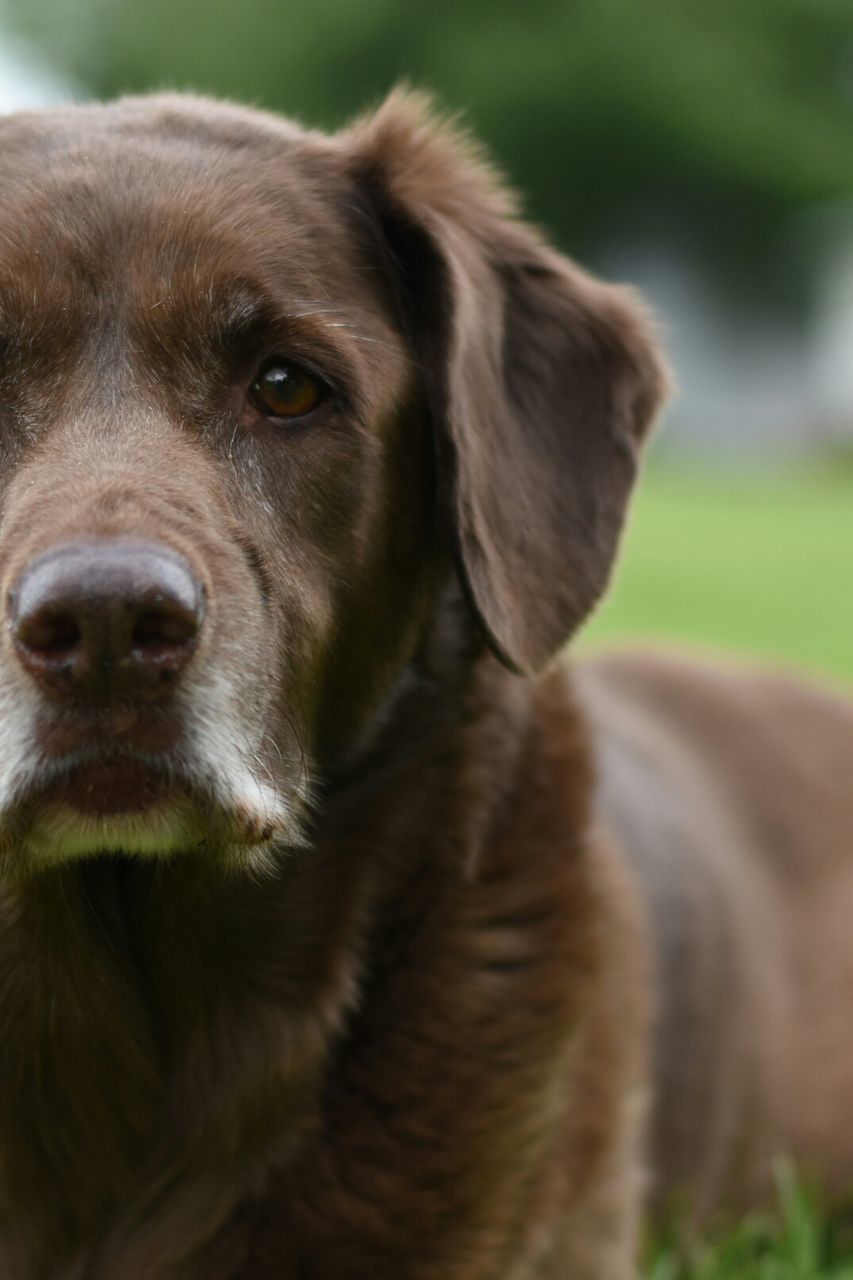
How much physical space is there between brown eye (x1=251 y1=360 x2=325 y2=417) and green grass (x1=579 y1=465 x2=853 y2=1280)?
2.45 feet

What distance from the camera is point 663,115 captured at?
48.6m

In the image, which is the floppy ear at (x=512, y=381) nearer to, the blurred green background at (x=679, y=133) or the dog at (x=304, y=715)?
the dog at (x=304, y=715)

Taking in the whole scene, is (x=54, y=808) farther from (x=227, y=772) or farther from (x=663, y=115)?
(x=663, y=115)

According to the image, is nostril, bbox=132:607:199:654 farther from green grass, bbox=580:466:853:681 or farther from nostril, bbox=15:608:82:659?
green grass, bbox=580:466:853:681

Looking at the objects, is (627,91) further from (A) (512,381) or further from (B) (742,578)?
(A) (512,381)

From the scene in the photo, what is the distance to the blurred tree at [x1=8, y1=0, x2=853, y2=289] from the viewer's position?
48562 mm

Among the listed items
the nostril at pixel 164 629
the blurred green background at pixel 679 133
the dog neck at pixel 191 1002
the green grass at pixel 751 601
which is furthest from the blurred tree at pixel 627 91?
the nostril at pixel 164 629

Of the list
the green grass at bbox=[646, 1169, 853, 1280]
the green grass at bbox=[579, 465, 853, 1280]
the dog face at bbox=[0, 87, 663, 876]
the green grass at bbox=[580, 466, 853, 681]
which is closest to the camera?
the dog face at bbox=[0, 87, 663, 876]

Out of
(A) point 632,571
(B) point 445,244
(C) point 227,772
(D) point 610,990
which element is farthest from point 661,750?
(A) point 632,571

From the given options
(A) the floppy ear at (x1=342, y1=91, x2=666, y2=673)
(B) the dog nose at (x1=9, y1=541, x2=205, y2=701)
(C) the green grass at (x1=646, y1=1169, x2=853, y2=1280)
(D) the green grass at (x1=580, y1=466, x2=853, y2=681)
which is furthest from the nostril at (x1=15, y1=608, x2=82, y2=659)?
(C) the green grass at (x1=646, y1=1169, x2=853, y2=1280)

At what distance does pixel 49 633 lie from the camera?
2240mm

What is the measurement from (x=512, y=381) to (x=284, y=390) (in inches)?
21.2

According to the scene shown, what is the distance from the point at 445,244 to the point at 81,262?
0.68 meters

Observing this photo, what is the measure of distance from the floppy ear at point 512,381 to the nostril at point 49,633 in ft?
2.93
